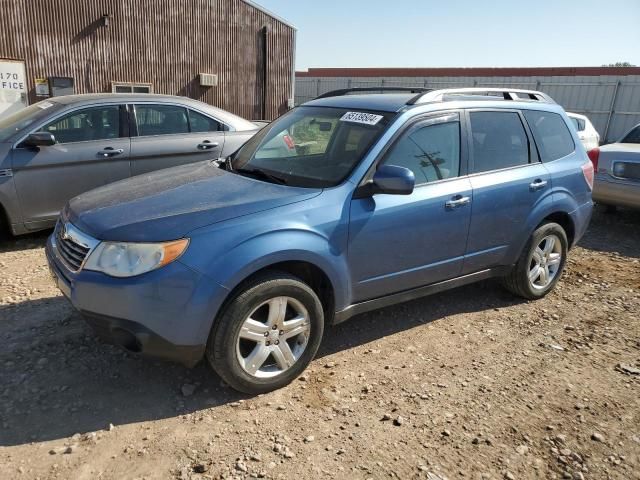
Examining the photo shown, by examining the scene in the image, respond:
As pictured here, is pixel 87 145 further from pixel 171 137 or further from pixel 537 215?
pixel 537 215

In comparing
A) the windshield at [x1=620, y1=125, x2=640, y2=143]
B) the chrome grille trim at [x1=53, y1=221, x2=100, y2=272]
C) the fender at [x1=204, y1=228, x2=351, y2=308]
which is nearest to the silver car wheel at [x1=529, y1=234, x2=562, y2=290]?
the fender at [x1=204, y1=228, x2=351, y2=308]

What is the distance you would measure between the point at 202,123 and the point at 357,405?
4.46m

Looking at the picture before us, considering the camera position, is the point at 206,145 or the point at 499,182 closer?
the point at 499,182

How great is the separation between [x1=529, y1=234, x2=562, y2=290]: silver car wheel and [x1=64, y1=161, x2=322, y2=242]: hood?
2383mm

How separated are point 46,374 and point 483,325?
316cm

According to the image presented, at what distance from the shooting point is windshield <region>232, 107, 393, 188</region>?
3463mm

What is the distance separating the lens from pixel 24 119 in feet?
18.3

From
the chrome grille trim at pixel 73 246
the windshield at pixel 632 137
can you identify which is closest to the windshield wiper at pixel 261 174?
the chrome grille trim at pixel 73 246

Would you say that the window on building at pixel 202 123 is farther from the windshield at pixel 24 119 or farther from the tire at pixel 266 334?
the tire at pixel 266 334

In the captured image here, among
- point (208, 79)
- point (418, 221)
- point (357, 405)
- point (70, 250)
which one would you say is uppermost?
point (208, 79)

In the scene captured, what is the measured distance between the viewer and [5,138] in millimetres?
5285

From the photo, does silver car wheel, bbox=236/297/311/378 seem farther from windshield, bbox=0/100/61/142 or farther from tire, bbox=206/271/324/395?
windshield, bbox=0/100/61/142

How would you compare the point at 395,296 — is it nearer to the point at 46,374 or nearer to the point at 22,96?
the point at 46,374

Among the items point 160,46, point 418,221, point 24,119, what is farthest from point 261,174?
point 160,46
